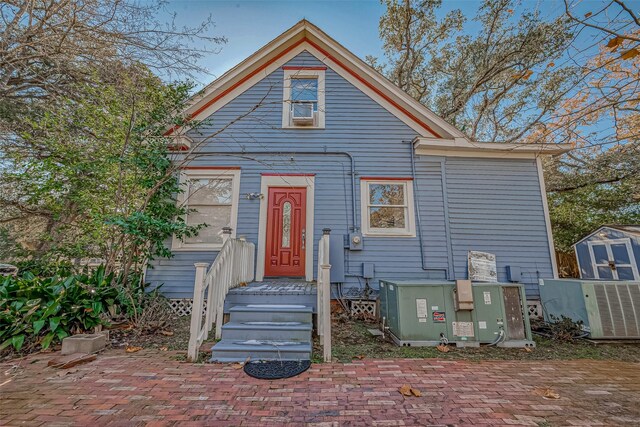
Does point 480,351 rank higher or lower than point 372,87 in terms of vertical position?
lower

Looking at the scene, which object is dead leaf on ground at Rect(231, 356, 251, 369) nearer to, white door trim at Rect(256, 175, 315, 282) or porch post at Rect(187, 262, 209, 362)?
porch post at Rect(187, 262, 209, 362)

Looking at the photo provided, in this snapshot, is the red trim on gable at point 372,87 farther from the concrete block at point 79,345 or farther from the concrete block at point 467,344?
the concrete block at point 79,345

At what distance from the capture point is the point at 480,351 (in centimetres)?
360

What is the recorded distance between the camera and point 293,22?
6184 mm

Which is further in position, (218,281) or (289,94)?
(289,94)

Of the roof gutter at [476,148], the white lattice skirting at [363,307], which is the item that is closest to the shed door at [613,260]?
the roof gutter at [476,148]

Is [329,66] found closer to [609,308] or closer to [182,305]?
[182,305]

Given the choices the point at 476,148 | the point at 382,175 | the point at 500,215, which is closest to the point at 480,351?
the point at 500,215

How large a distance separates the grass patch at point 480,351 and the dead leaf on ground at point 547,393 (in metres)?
0.86

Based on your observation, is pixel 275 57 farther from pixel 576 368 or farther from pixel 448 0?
pixel 448 0

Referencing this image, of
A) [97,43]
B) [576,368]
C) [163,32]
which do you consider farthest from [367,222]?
[97,43]

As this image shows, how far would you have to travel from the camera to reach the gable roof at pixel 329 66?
6.02 meters

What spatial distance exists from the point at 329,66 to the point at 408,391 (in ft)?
21.9

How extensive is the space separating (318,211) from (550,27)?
35.4 ft
